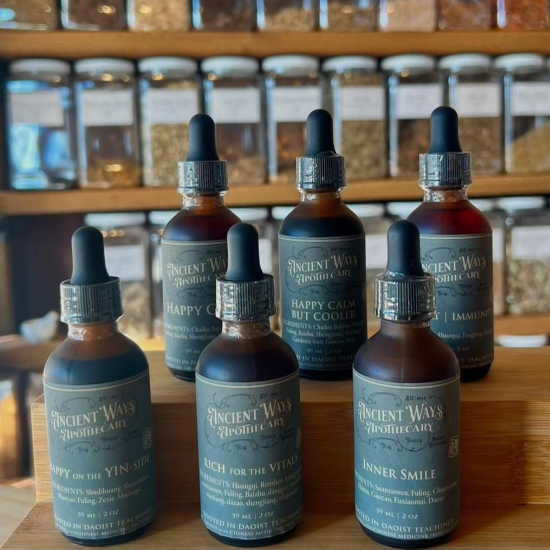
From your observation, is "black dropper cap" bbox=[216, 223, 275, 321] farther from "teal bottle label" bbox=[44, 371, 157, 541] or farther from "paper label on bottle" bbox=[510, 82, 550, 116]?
"paper label on bottle" bbox=[510, 82, 550, 116]

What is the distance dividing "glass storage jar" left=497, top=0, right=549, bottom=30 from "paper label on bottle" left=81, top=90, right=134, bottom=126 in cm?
68

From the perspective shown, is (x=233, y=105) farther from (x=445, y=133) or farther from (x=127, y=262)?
(x=445, y=133)

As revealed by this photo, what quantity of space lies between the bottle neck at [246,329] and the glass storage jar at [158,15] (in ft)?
2.83

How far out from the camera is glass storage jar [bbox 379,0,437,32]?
1.27 meters

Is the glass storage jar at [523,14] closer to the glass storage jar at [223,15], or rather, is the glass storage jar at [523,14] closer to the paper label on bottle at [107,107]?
the glass storage jar at [223,15]

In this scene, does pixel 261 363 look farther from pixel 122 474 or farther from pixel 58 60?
pixel 58 60

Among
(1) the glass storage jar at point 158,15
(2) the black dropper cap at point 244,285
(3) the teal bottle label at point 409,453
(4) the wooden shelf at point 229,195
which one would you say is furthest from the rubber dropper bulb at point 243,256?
(1) the glass storage jar at point 158,15

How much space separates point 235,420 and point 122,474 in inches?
4.0

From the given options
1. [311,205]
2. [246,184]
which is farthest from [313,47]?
[311,205]

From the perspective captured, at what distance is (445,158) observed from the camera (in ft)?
1.97

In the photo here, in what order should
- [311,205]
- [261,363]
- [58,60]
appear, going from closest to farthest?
[261,363] → [311,205] → [58,60]

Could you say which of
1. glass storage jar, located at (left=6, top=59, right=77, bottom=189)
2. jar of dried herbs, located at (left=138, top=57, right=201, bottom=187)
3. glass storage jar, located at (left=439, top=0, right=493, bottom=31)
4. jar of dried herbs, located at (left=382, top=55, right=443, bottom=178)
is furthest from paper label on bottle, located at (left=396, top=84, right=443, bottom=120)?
glass storage jar, located at (left=6, top=59, right=77, bottom=189)

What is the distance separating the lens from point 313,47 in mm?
1263

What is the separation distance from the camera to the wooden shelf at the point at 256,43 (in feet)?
3.99
